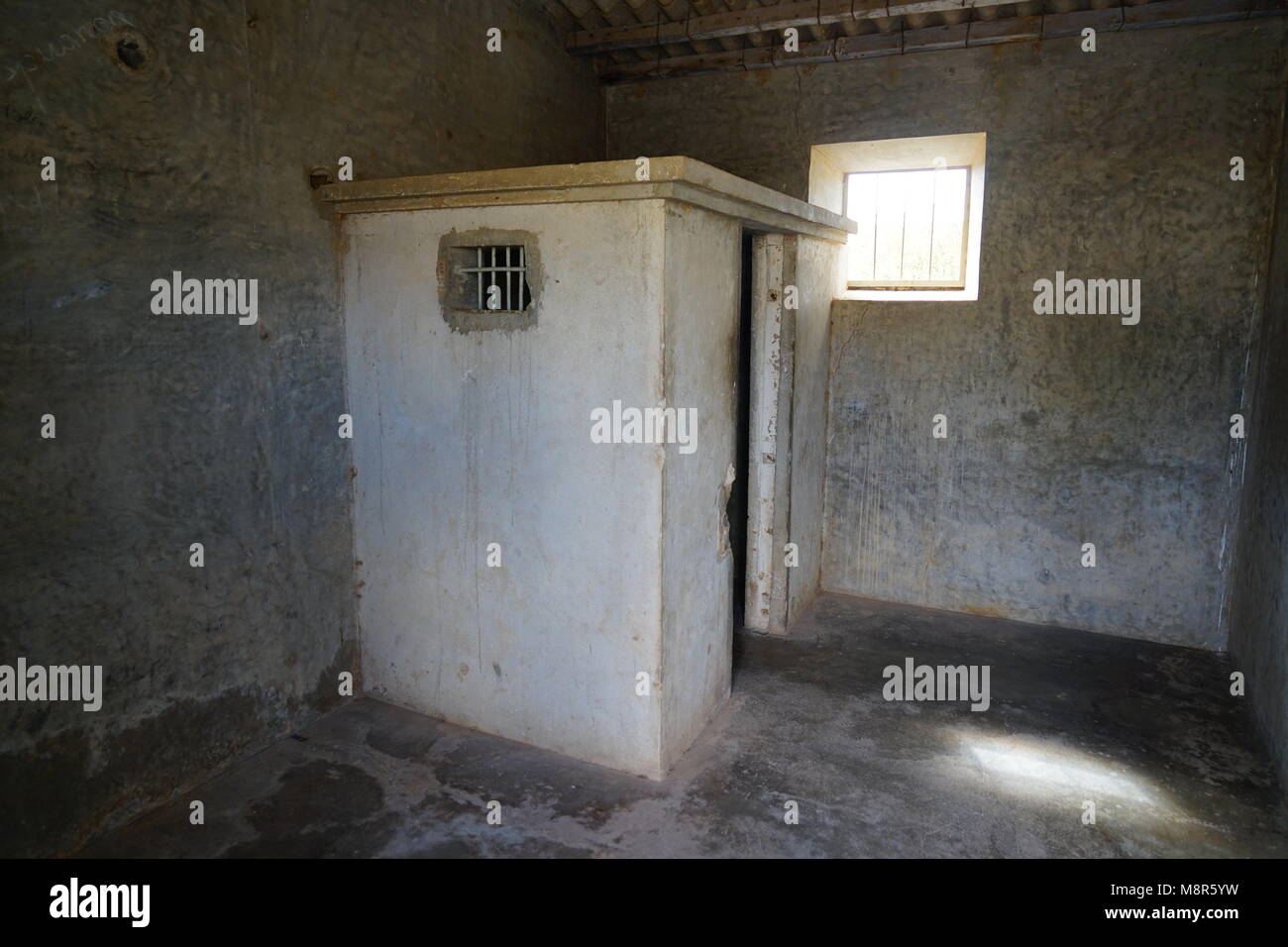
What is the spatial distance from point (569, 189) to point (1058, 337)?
4.00 metres

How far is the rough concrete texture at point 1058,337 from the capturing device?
19.1 feet

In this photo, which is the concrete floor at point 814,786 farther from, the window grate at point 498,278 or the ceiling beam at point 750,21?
the ceiling beam at point 750,21

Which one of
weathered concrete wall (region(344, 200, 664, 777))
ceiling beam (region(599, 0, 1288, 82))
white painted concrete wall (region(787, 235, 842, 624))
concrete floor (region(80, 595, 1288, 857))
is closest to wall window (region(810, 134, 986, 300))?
white painted concrete wall (region(787, 235, 842, 624))

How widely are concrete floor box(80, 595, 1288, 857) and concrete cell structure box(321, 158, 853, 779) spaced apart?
0.29 m

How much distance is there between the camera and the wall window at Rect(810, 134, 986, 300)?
6734 mm

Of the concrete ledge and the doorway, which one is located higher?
the concrete ledge

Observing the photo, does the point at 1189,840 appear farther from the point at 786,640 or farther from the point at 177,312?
the point at 177,312

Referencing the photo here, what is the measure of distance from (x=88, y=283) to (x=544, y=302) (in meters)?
1.96

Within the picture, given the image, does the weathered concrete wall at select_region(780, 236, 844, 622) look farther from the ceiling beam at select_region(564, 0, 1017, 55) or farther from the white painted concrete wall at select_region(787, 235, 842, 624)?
the ceiling beam at select_region(564, 0, 1017, 55)

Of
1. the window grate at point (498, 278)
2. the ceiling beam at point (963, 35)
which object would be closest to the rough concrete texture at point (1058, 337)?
the ceiling beam at point (963, 35)

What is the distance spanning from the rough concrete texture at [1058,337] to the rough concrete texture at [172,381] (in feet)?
12.0
